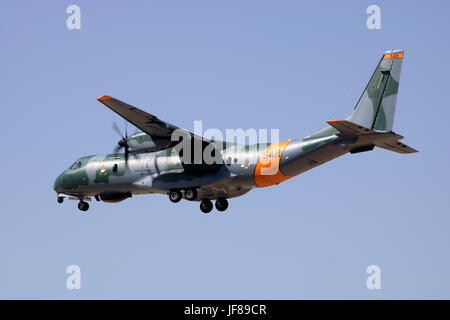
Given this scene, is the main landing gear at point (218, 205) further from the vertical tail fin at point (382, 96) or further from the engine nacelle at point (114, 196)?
the vertical tail fin at point (382, 96)

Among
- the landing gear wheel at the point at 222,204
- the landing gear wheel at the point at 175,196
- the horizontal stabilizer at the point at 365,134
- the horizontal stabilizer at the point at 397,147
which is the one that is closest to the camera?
the horizontal stabilizer at the point at 365,134

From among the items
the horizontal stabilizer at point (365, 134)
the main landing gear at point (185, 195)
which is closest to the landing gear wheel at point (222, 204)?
the main landing gear at point (185, 195)

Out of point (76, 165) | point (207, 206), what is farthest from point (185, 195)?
point (76, 165)

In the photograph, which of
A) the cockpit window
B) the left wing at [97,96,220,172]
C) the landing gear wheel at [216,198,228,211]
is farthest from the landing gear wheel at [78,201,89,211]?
the landing gear wheel at [216,198,228,211]

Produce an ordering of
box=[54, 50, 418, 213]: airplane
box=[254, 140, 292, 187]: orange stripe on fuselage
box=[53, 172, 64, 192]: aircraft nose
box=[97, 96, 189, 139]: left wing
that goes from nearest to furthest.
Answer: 1. box=[54, 50, 418, 213]: airplane
2. box=[97, 96, 189, 139]: left wing
3. box=[254, 140, 292, 187]: orange stripe on fuselage
4. box=[53, 172, 64, 192]: aircraft nose

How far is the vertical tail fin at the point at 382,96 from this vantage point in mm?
28641

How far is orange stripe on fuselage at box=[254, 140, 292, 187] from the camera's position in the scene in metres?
30.9

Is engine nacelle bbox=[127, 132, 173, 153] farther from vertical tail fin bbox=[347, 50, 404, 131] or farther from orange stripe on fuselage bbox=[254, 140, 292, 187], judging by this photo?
vertical tail fin bbox=[347, 50, 404, 131]

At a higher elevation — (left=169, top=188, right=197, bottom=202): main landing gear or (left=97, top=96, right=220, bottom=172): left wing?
(left=97, top=96, right=220, bottom=172): left wing

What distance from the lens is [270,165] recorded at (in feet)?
102

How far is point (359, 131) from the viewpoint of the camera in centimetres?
2838

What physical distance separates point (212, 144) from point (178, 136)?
156 cm

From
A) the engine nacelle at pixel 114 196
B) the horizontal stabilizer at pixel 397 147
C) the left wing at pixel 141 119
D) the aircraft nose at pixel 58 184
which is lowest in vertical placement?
the engine nacelle at pixel 114 196
